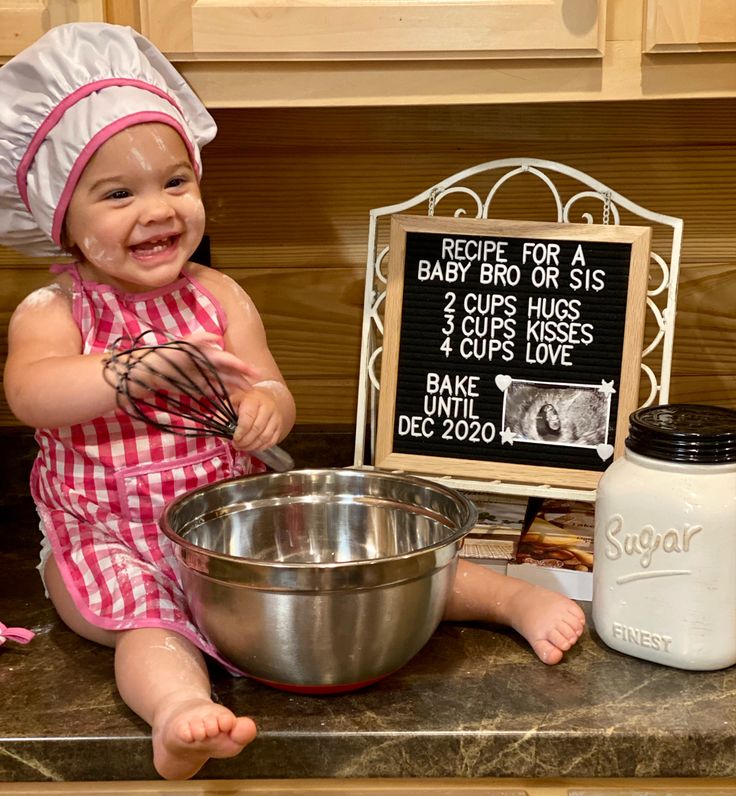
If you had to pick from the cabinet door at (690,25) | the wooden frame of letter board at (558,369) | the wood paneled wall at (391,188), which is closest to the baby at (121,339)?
the wooden frame of letter board at (558,369)

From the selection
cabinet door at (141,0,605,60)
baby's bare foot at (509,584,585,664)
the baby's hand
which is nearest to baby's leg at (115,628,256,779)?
the baby's hand

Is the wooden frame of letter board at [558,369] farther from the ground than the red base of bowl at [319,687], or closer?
farther from the ground

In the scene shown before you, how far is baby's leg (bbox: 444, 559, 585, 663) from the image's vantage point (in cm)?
96

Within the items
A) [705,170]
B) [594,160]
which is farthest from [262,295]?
[705,170]

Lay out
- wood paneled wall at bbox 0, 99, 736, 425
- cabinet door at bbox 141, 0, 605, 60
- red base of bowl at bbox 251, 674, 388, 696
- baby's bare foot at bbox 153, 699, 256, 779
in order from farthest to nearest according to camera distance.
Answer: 1. wood paneled wall at bbox 0, 99, 736, 425
2. cabinet door at bbox 141, 0, 605, 60
3. red base of bowl at bbox 251, 674, 388, 696
4. baby's bare foot at bbox 153, 699, 256, 779

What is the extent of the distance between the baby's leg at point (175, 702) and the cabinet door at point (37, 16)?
56cm

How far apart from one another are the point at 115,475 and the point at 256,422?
0.15 metres

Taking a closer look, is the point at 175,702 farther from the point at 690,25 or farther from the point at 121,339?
the point at 690,25

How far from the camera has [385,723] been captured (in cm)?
86

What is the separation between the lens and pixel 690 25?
980mm

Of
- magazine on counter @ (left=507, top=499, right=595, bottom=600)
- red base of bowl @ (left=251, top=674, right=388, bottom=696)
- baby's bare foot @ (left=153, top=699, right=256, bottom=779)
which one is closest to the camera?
baby's bare foot @ (left=153, top=699, right=256, bottom=779)

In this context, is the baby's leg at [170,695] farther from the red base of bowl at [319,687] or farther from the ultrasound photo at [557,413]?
the ultrasound photo at [557,413]

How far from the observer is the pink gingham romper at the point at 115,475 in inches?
39.6

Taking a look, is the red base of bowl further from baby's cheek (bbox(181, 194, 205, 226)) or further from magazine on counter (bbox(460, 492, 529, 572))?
baby's cheek (bbox(181, 194, 205, 226))
